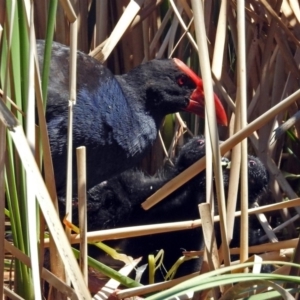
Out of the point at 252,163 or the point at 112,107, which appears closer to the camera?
the point at 112,107

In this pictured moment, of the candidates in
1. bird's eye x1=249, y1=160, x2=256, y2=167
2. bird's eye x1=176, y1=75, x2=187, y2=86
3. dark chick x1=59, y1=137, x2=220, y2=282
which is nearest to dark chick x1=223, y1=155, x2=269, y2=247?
bird's eye x1=249, y1=160, x2=256, y2=167

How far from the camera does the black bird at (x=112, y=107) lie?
6.97ft

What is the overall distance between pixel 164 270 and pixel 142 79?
2.08ft

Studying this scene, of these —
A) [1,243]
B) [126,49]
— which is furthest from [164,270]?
[1,243]

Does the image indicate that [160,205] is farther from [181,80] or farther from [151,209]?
[181,80]

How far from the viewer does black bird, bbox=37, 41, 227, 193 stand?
212 centimetres

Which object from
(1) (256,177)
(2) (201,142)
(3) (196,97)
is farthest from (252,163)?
(3) (196,97)

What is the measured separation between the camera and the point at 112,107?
2289 mm

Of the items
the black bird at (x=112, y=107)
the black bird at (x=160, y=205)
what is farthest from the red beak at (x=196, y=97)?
the black bird at (x=160, y=205)

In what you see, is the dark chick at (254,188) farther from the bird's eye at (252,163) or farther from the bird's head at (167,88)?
the bird's head at (167,88)

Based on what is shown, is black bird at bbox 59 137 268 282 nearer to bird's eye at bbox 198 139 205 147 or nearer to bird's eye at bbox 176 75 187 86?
bird's eye at bbox 198 139 205 147

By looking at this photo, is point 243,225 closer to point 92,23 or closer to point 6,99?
point 6,99

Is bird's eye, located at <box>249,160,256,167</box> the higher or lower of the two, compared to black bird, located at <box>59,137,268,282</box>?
higher

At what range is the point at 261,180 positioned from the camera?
2.48 metres
